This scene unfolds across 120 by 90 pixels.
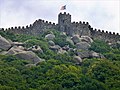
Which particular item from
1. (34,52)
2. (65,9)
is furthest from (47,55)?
(65,9)

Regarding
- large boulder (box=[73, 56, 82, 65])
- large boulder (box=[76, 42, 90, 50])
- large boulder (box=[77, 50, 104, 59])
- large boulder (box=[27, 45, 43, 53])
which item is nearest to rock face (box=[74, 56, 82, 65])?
large boulder (box=[73, 56, 82, 65])

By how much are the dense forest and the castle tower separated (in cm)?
392

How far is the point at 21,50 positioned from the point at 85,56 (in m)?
7.11

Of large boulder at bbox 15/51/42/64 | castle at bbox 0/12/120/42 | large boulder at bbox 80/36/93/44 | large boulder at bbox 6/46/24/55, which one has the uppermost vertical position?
castle at bbox 0/12/120/42

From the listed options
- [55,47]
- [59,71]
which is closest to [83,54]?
[55,47]

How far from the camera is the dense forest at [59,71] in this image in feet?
339

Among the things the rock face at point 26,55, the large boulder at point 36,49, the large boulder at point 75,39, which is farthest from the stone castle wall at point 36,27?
the rock face at point 26,55

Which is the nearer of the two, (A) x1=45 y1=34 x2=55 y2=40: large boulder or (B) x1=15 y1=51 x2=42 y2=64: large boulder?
(B) x1=15 y1=51 x2=42 y2=64: large boulder

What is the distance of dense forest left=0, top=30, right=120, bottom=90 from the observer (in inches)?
4072

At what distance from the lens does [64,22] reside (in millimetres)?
123812

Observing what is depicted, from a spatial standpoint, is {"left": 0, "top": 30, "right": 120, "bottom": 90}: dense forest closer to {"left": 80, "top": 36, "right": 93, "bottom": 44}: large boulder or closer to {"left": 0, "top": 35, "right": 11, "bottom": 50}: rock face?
{"left": 0, "top": 35, "right": 11, "bottom": 50}: rock face

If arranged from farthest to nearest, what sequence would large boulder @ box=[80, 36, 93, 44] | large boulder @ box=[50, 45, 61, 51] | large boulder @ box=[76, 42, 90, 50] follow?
large boulder @ box=[80, 36, 93, 44] < large boulder @ box=[76, 42, 90, 50] < large boulder @ box=[50, 45, 61, 51]

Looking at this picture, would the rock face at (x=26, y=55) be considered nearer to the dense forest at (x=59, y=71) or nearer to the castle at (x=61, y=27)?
the dense forest at (x=59, y=71)

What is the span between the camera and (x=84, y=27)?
125 meters
